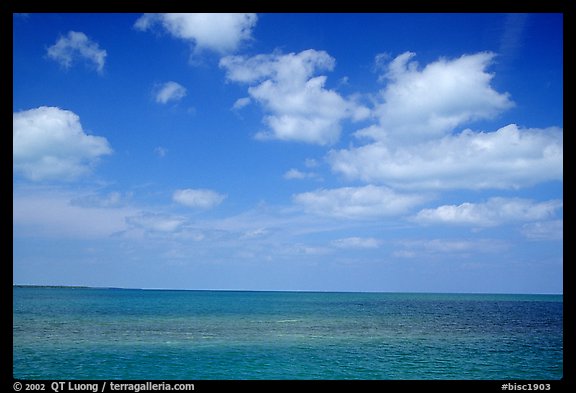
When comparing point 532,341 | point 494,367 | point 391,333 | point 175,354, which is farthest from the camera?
point 391,333

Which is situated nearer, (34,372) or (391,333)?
(34,372)

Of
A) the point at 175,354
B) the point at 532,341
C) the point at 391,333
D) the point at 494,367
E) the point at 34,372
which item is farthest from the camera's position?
the point at 391,333

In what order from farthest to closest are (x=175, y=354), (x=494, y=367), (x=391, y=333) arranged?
1. (x=391, y=333)
2. (x=175, y=354)
3. (x=494, y=367)

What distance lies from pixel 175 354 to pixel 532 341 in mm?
21155
